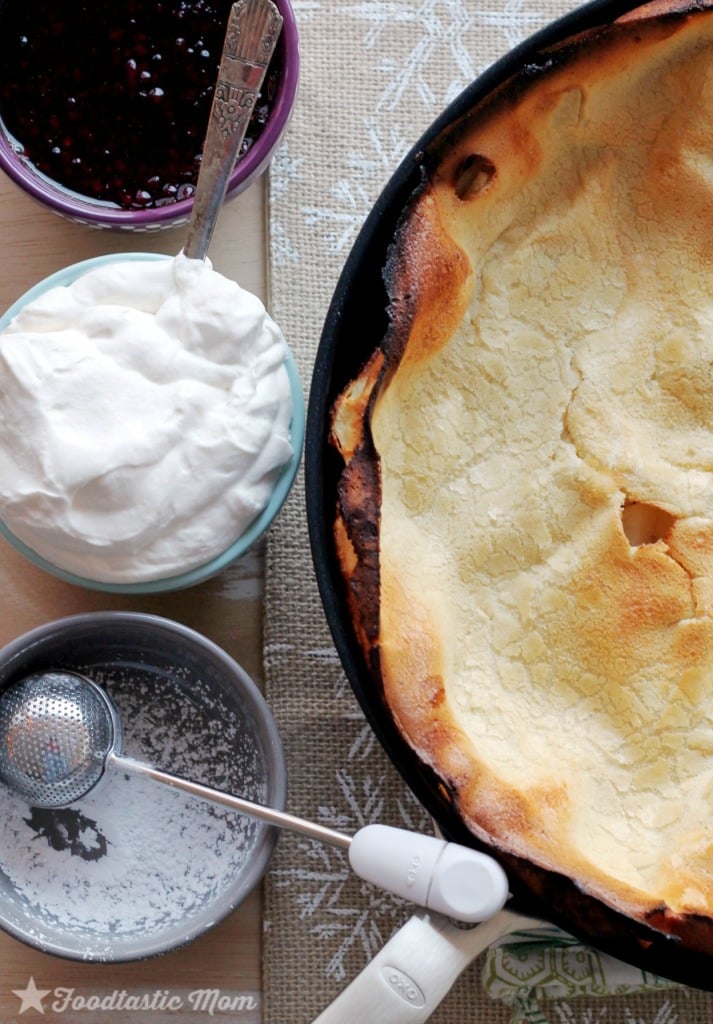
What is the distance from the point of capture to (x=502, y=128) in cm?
91

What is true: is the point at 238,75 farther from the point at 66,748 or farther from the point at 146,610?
the point at 66,748

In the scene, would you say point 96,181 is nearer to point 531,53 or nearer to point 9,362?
point 9,362

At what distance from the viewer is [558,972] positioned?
1.12 meters

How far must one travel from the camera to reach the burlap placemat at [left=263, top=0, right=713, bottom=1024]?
3.86 feet

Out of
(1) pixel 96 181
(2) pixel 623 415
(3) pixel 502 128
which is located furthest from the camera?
(1) pixel 96 181

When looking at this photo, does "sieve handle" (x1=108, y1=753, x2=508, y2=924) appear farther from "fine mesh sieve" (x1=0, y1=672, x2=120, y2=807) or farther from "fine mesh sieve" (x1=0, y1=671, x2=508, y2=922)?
"fine mesh sieve" (x1=0, y1=672, x2=120, y2=807)

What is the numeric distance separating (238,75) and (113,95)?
17cm

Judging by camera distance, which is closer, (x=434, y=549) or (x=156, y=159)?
(x=434, y=549)

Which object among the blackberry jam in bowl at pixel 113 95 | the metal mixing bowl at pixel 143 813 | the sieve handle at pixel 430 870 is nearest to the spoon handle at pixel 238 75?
the blackberry jam in bowl at pixel 113 95

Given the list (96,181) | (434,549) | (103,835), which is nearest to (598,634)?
(434,549)

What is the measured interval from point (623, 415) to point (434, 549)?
22 centimetres

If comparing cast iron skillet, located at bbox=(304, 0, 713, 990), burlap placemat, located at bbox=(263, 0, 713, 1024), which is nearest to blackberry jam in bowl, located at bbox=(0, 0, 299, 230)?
burlap placemat, located at bbox=(263, 0, 713, 1024)

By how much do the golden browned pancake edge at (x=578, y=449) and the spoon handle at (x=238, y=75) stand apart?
10.4 inches

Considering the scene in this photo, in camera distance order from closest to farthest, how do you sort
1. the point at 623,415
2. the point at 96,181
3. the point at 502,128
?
1. the point at 502,128
2. the point at 623,415
3. the point at 96,181
